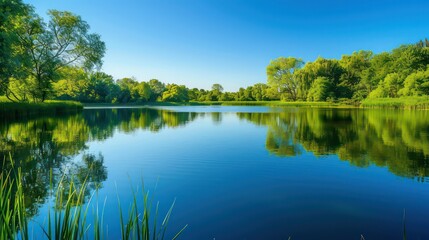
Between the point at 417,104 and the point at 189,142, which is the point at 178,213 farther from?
the point at 417,104

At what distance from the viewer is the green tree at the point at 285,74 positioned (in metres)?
80.4

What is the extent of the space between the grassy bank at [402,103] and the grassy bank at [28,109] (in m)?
51.9

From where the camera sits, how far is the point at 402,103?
1724 inches

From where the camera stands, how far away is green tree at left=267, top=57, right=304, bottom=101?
8038 centimetres

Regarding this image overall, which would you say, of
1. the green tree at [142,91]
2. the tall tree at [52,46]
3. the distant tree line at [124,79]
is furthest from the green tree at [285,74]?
the tall tree at [52,46]

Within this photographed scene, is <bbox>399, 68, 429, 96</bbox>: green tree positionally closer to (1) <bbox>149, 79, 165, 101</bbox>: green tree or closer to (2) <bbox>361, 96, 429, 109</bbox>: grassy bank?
(2) <bbox>361, 96, 429, 109</bbox>: grassy bank

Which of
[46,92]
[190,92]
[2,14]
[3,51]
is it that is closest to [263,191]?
[3,51]

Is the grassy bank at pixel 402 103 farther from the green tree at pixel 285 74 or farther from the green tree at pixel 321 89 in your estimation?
the green tree at pixel 285 74

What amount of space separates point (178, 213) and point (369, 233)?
10.9 feet

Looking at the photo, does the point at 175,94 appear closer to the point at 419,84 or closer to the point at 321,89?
the point at 321,89

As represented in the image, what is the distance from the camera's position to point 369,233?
174 inches

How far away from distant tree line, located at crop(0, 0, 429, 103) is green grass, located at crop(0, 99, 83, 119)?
1729 millimetres

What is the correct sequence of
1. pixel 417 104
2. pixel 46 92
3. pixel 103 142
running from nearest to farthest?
1. pixel 103 142
2. pixel 46 92
3. pixel 417 104

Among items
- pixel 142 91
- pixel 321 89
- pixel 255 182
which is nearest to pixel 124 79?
pixel 142 91
